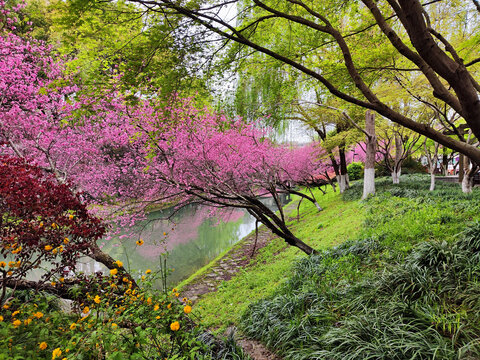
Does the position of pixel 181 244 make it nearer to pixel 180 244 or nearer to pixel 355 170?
pixel 180 244

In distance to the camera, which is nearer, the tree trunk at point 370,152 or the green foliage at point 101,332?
the green foliage at point 101,332

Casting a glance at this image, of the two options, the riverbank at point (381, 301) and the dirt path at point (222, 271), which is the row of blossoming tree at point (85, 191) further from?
the dirt path at point (222, 271)

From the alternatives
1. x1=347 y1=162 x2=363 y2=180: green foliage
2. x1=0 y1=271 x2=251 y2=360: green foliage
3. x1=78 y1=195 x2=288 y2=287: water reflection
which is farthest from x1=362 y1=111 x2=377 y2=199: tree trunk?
x1=347 y1=162 x2=363 y2=180: green foliage

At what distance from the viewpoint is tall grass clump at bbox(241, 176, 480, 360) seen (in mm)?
2119

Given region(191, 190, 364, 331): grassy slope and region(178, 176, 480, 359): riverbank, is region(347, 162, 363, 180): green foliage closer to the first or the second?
region(191, 190, 364, 331): grassy slope

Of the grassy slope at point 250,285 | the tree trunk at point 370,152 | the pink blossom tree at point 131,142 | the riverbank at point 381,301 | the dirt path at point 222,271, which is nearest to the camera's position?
the riverbank at point 381,301

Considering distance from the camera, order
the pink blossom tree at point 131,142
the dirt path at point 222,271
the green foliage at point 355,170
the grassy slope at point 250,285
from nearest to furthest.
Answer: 1. the grassy slope at point 250,285
2. the pink blossom tree at point 131,142
3. the dirt path at point 222,271
4. the green foliage at point 355,170

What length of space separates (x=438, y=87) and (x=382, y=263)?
2.71 m

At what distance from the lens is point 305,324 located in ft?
9.86

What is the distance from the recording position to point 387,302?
2.74 meters

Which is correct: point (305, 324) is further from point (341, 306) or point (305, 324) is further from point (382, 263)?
point (382, 263)

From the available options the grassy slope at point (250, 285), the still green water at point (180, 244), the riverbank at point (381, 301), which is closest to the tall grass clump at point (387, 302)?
the riverbank at point (381, 301)

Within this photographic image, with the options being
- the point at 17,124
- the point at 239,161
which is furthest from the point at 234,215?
the point at 17,124

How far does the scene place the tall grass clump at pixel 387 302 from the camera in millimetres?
2119
